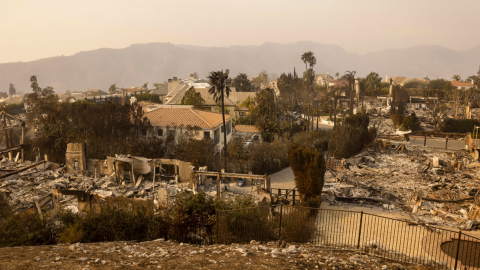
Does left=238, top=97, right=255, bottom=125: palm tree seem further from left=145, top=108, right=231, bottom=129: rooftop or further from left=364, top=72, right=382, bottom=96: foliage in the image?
left=364, top=72, right=382, bottom=96: foliage

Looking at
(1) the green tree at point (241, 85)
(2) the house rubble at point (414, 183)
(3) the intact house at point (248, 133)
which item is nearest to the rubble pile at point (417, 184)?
(2) the house rubble at point (414, 183)

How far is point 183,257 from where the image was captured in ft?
28.8

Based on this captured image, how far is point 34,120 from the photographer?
31.3 m

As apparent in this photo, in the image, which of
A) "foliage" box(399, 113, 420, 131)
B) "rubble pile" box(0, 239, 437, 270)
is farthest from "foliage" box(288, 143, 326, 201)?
"foliage" box(399, 113, 420, 131)

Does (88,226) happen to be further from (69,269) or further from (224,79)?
(224,79)

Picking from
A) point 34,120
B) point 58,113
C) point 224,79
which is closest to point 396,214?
point 224,79

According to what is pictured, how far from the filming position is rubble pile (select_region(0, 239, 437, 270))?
793 cm

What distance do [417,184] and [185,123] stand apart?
19135mm

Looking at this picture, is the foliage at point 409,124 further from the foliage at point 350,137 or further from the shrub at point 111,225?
the shrub at point 111,225

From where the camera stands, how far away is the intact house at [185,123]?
1144 inches

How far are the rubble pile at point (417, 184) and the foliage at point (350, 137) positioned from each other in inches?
51.2

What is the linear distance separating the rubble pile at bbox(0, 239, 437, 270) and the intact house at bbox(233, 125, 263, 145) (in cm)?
2600

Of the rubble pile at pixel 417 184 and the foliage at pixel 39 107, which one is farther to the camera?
the foliage at pixel 39 107

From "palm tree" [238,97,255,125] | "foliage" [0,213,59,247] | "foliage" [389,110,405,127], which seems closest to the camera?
"foliage" [0,213,59,247]
